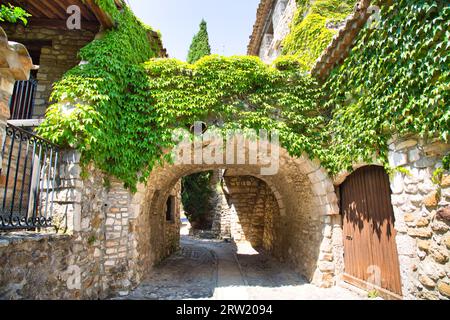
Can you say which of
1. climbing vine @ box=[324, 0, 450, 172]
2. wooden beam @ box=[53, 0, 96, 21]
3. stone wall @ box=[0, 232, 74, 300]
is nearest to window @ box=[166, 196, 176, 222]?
stone wall @ box=[0, 232, 74, 300]

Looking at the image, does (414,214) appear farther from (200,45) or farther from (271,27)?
(200,45)

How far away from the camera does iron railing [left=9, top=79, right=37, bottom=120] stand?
564cm

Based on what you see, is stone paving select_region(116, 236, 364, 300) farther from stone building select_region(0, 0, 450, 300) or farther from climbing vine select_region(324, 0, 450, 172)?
climbing vine select_region(324, 0, 450, 172)

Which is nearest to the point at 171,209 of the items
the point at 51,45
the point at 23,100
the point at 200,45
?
the point at 23,100

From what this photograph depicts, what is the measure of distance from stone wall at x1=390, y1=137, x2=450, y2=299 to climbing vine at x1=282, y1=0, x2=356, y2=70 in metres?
3.10

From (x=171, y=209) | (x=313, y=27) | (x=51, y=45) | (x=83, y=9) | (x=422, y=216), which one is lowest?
(x=171, y=209)

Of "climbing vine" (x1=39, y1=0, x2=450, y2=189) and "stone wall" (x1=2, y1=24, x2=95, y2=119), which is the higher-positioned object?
"stone wall" (x1=2, y1=24, x2=95, y2=119)

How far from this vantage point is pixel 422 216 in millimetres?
3340

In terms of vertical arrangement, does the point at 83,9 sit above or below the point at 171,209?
above

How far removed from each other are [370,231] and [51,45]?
7698 mm

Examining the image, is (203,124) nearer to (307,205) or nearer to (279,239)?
(307,205)

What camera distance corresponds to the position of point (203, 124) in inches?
214

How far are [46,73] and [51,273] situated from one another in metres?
4.69

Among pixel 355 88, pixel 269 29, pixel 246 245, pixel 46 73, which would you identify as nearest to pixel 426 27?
pixel 355 88
